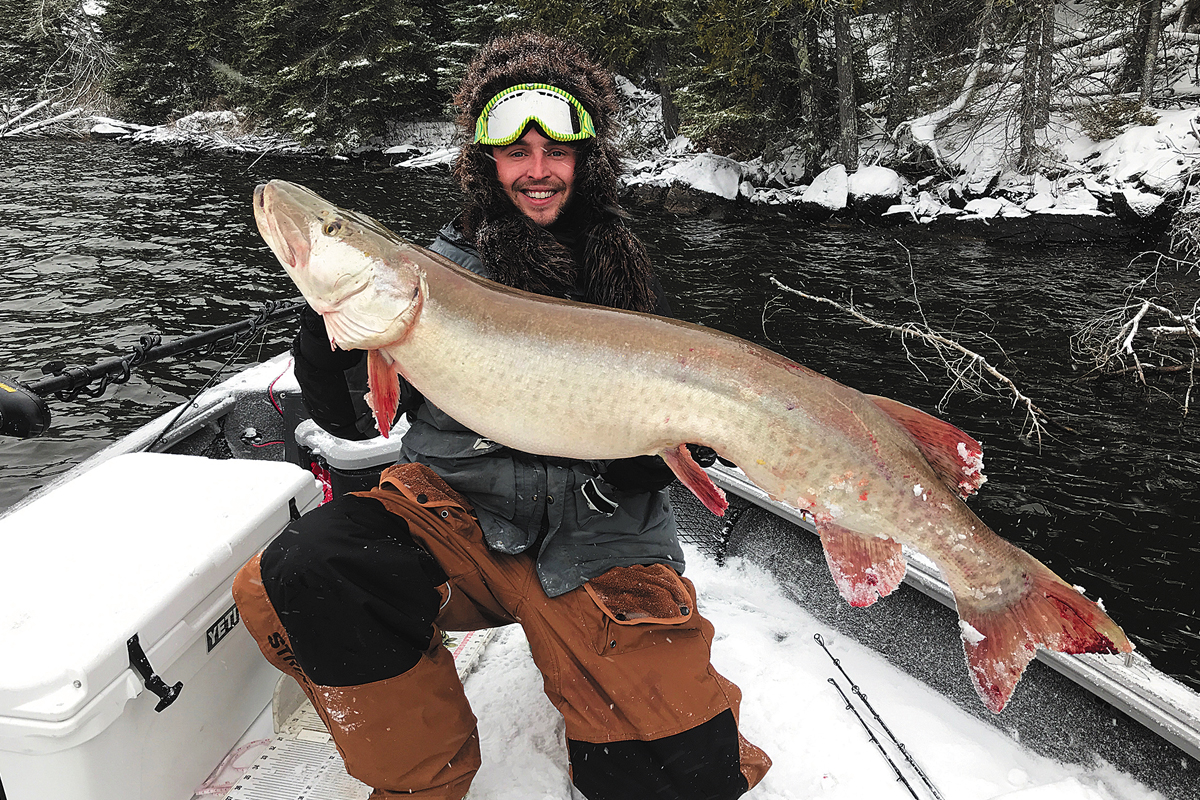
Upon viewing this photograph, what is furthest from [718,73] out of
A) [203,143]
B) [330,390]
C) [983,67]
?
[203,143]

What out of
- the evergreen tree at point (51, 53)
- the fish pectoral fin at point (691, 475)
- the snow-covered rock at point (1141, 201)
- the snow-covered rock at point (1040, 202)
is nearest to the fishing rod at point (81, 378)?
the fish pectoral fin at point (691, 475)

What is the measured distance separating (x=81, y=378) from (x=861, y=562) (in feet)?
11.4

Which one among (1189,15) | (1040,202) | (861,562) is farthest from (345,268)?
(1189,15)

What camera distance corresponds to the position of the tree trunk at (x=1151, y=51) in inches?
650

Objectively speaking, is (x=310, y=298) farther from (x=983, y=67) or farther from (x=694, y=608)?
(x=983, y=67)

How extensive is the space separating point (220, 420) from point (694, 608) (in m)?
3.70

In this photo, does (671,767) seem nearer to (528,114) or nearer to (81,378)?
(528,114)

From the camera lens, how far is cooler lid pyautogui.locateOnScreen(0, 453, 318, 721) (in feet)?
5.94

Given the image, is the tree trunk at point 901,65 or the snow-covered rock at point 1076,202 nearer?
the snow-covered rock at point 1076,202

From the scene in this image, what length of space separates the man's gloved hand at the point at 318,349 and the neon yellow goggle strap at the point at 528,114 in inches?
38.0

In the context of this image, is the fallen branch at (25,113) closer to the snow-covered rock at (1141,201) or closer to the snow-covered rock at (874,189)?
the snow-covered rock at (874,189)

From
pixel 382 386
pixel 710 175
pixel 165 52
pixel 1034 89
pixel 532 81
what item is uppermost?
pixel 165 52

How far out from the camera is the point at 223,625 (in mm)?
2326

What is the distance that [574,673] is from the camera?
2.27 metres
